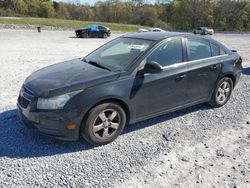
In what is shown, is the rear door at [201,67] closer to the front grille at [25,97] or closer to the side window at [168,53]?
the side window at [168,53]

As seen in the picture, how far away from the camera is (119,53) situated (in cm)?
456

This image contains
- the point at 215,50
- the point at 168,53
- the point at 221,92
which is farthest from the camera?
the point at 221,92

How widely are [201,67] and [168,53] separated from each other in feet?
2.62

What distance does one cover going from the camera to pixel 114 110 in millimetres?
3811

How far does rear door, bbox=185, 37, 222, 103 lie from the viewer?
4.65 m

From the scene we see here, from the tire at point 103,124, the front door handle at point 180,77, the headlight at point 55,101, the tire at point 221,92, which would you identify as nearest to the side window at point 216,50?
the tire at point 221,92

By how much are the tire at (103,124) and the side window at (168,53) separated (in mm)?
1038

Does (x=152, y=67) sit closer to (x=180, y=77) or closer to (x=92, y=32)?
(x=180, y=77)

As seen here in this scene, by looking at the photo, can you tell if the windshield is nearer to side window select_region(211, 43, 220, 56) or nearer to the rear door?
the rear door

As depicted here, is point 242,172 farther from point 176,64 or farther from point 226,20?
point 226,20

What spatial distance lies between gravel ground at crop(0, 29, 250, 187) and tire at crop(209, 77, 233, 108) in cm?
41

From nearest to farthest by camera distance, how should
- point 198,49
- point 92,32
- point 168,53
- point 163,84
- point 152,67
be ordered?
point 152,67
point 163,84
point 168,53
point 198,49
point 92,32

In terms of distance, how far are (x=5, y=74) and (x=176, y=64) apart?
578 centimetres

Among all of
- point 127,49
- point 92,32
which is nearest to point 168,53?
point 127,49
